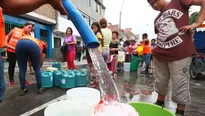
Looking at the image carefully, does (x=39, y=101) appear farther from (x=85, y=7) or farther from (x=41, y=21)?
(x=85, y=7)

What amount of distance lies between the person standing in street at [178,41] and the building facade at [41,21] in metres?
9.75

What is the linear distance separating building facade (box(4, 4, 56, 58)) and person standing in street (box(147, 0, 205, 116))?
32.0 feet

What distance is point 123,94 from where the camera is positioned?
297 cm

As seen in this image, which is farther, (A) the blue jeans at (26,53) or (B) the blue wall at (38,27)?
(B) the blue wall at (38,27)

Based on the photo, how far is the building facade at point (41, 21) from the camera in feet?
32.3

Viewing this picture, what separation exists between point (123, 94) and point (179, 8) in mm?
1868

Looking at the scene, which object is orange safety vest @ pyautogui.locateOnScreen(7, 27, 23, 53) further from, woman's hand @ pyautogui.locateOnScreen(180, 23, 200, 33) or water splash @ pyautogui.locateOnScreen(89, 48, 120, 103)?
woman's hand @ pyautogui.locateOnScreen(180, 23, 200, 33)

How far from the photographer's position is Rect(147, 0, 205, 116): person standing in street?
1.60m

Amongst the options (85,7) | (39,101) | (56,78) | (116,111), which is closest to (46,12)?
(85,7)

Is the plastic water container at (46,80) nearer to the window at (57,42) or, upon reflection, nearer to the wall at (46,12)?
the wall at (46,12)

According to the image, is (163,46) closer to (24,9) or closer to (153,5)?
(153,5)

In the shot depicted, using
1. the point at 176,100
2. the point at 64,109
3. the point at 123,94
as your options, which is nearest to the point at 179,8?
the point at 176,100

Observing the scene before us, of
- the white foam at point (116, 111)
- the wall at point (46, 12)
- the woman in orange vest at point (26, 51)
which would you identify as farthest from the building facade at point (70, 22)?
the white foam at point (116, 111)

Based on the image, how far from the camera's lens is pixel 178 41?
5.42 ft
